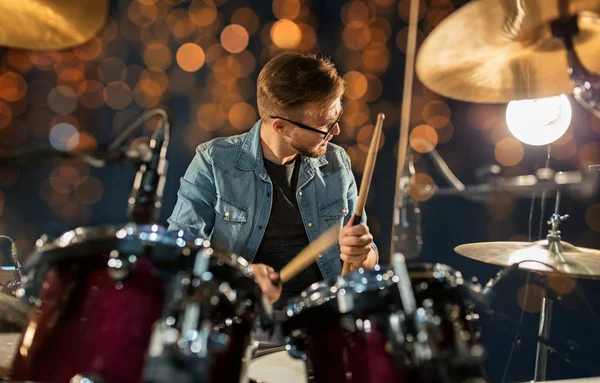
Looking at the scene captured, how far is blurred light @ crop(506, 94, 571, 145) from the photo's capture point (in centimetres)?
178

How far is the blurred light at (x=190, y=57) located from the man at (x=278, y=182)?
499 mm

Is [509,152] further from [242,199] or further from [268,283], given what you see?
[268,283]

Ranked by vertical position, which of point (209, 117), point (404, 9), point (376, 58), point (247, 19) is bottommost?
point (209, 117)

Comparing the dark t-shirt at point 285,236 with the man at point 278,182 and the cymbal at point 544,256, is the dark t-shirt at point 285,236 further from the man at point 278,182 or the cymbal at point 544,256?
the cymbal at point 544,256

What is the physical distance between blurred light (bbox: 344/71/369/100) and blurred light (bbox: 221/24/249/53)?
526 mm

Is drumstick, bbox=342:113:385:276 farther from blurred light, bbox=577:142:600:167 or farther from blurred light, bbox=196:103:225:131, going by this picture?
blurred light, bbox=577:142:600:167

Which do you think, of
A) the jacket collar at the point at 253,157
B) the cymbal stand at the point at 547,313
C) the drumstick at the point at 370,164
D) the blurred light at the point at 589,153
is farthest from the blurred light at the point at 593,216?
the drumstick at the point at 370,164

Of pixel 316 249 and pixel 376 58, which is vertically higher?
pixel 376 58

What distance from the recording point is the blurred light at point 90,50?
7.26 ft

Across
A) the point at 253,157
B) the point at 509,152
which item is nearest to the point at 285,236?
the point at 253,157

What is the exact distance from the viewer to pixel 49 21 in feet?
4.65

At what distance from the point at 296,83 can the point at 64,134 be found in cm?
105

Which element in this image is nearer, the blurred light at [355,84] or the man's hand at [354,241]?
the man's hand at [354,241]

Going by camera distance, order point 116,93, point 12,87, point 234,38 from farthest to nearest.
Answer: point 234,38, point 116,93, point 12,87
